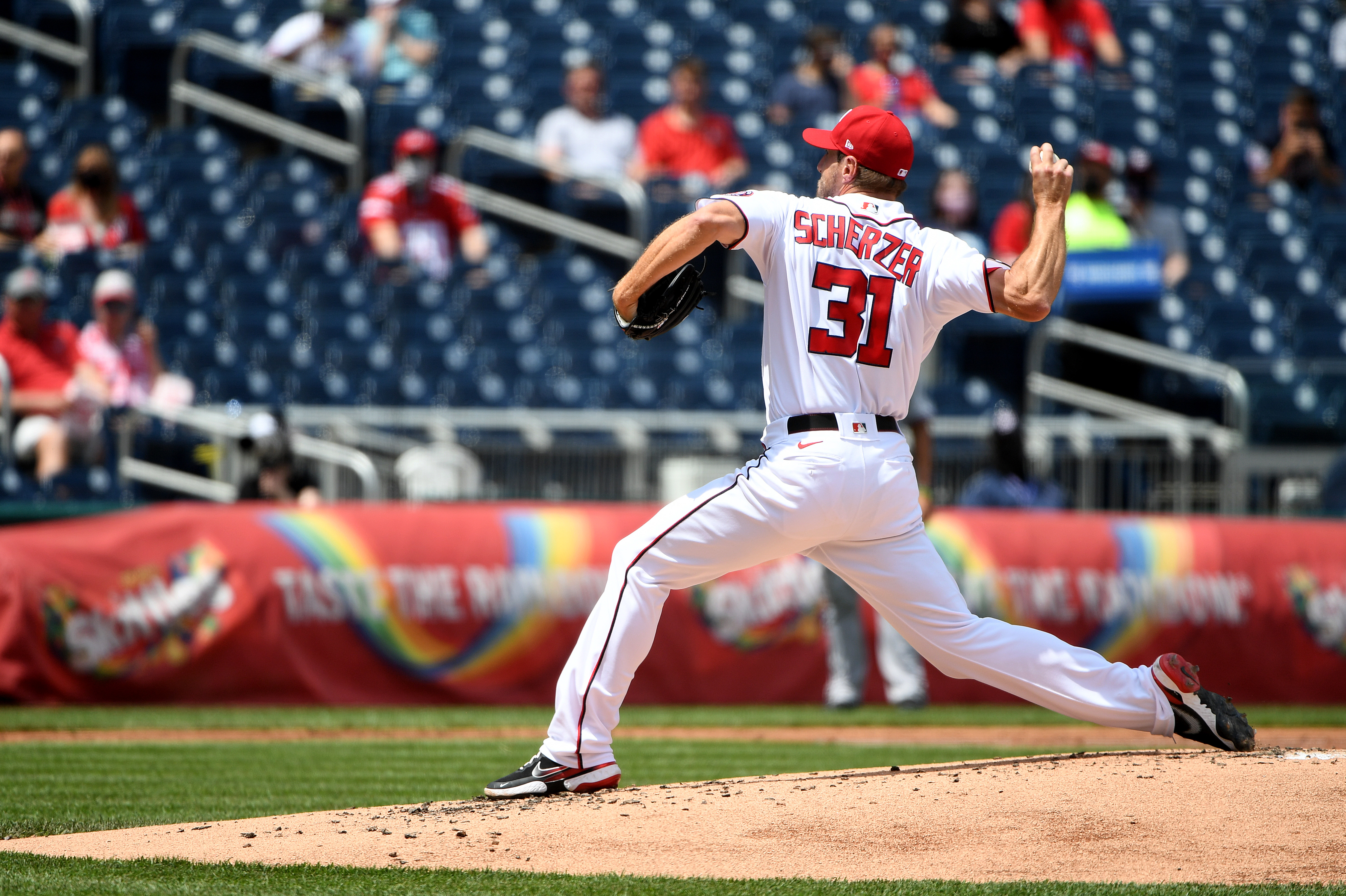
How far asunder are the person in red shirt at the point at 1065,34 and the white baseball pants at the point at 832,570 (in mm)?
12637

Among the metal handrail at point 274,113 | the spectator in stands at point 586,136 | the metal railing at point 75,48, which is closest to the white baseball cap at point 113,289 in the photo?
the metal handrail at point 274,113

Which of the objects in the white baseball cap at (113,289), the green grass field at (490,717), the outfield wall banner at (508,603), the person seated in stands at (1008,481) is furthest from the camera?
the white baseball cap at (113,289)

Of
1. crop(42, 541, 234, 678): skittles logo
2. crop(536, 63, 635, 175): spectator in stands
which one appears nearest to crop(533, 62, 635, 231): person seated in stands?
crop(536, 63, 635, 175): spectator in stands

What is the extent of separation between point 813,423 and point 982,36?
1265 cm

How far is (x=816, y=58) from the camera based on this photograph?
1534cm

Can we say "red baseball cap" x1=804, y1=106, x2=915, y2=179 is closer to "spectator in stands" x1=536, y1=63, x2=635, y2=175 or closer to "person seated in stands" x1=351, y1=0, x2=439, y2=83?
"spectator in stands" x1=536, y1=63, x2=635, y2=175

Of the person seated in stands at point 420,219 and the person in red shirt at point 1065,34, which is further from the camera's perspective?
the person in red shirt at point 1065,34

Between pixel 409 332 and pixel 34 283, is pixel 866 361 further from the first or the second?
pixel 409 332

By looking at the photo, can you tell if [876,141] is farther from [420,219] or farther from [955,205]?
[420,219]

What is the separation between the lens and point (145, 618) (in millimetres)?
9320

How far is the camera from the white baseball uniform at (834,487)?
4520 millimetres

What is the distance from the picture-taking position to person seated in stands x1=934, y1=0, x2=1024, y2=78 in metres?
16.1

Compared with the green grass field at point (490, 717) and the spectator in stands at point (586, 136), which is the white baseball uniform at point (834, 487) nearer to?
the green grass field at point (490, 717)

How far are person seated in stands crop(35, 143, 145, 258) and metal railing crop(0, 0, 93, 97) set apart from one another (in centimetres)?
195
